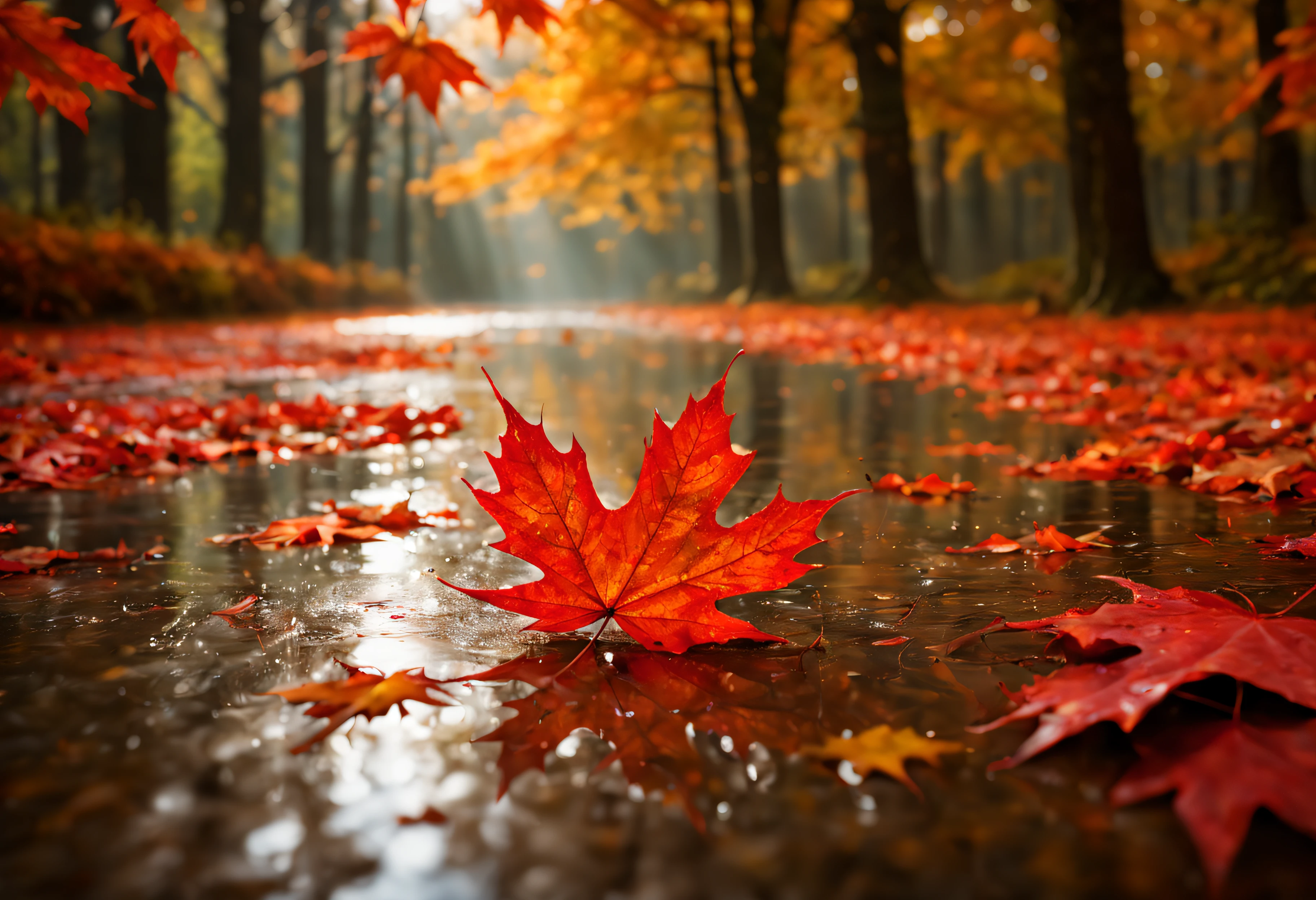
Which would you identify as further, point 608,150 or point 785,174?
point 785,174

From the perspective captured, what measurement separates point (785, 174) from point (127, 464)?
25.1m

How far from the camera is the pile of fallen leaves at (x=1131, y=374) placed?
325cm

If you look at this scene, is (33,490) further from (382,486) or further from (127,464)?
(382,486)

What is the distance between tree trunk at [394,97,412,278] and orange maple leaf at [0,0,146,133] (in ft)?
108

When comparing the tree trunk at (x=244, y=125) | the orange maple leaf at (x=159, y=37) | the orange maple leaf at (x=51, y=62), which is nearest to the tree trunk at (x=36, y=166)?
the tree trunk at (x=244, y=125)

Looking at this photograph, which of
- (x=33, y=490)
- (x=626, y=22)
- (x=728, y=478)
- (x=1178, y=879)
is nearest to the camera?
(x=1178, y=879)

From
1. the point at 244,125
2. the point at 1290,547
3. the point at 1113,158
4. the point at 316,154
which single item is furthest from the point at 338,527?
the point at 316,154

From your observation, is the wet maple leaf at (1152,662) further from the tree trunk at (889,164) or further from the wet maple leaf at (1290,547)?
the tree trunk at (889,164)

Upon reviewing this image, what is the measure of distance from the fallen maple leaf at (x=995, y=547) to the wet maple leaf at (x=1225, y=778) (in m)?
1.14

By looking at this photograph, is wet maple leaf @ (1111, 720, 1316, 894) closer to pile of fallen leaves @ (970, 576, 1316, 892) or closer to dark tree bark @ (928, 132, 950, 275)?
pile of fallen leaves @ (970, 576, 1316, 892)

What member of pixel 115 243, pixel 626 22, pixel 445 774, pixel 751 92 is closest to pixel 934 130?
pixel 751 92

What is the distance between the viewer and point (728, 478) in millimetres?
1590

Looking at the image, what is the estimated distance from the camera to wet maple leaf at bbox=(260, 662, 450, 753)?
4.57 ft

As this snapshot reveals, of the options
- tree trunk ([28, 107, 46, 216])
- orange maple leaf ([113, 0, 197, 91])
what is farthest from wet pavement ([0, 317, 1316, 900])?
tree trunk ([28, 107, 46, 216])
